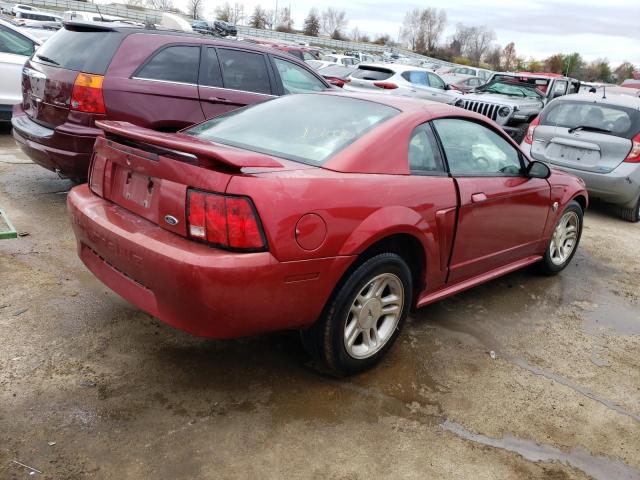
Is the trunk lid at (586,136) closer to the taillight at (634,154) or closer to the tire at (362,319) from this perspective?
the taillight at (634,154)

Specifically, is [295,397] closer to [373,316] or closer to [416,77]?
[373,316]

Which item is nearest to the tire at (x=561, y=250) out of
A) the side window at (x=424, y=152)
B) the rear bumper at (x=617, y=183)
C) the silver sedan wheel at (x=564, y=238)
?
the silver sedan wheel at (x=564, y=238)

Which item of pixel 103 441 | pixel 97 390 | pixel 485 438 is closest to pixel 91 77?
pixel 97 390

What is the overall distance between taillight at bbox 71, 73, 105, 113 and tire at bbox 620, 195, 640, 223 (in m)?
6.34

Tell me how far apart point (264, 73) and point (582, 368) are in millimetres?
4350

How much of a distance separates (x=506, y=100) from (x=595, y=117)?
376 cm

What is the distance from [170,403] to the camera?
2715mm

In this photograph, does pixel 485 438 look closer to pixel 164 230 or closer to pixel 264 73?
pixel 164 230

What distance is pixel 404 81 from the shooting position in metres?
13.1

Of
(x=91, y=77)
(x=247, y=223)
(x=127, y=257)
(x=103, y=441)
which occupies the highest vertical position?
(x=91, y=77)

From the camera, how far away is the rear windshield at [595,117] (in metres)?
6.94

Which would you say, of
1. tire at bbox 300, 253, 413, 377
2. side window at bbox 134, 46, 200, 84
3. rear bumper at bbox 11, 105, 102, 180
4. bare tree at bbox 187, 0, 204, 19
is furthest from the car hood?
bare tree at bbox 187, 0, 204, 19

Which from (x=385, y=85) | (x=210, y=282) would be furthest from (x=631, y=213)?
(x=210, y=282)

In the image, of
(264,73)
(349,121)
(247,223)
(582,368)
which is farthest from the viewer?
(264,73)
